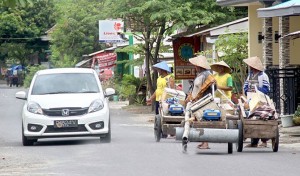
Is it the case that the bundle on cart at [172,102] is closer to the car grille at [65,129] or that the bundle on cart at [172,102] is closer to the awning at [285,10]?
the car grille at [65,129]

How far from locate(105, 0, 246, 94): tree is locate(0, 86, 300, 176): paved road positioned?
50.3ft

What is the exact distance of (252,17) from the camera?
105ft

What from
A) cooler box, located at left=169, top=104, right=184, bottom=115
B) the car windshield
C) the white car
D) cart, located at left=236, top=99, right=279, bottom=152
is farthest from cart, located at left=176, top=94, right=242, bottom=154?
the car windshield

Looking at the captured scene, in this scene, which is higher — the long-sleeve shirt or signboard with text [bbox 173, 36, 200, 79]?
the long-sleeve shirt

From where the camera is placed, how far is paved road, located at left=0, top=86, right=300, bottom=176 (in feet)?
49.1

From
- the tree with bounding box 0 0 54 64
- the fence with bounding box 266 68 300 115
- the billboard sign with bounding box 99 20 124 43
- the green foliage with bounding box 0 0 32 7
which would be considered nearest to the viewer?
the green foliage with bounding box 0 0 32 7

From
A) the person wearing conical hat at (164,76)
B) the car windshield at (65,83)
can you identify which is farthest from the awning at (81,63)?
the car windshield at (65,83)

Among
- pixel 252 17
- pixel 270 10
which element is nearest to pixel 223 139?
pixel 270 10

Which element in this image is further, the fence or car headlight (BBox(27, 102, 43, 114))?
the fence

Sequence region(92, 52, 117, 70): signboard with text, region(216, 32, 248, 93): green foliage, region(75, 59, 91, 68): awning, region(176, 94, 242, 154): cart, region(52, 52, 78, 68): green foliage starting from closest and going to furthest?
region(176, 94, 242, 154): cart
region(216, 32, 248, 93): green foliage
region(92, 52, 117, 70): signboard with text
region(75, 59, 91, 68): awning
region(52, 52, 78, 68): green foliage

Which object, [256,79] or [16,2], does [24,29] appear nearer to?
[256,79]

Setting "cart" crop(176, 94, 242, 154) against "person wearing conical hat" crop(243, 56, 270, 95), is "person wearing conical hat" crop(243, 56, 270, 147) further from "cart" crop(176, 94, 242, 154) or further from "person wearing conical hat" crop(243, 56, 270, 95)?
"cart" crop(176, 94, 242, 154)

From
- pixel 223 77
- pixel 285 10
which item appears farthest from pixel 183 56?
pixel 223 77

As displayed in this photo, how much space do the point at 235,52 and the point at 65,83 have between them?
38.0 ft
